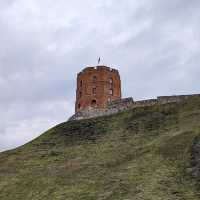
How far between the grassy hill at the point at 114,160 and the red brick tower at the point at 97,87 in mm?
9874

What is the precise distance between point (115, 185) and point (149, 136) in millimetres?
15149

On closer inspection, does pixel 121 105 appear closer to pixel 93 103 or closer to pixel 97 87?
pixel 97 87

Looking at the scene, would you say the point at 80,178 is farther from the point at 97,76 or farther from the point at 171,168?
the point at 97,76

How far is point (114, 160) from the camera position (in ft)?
166

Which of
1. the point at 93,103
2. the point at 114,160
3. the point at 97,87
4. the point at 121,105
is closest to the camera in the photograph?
the point at 114,160

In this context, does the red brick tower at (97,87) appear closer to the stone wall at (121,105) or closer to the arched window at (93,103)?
the arched window at (93,103)

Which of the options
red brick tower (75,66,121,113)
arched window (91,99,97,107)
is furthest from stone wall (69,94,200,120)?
red brick tower (75,66,121,113)

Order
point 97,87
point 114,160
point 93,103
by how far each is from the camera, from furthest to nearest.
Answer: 1. point 93,103
2. point 97,87
3. point 114,160

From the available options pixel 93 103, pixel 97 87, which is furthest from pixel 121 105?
pixel 93 103

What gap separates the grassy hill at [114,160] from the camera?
136ft

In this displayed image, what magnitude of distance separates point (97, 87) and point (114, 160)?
30.5m

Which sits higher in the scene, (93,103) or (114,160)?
(93,103)

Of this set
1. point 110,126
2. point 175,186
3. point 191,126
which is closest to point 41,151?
point 110,126

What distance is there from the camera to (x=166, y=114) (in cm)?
6341
